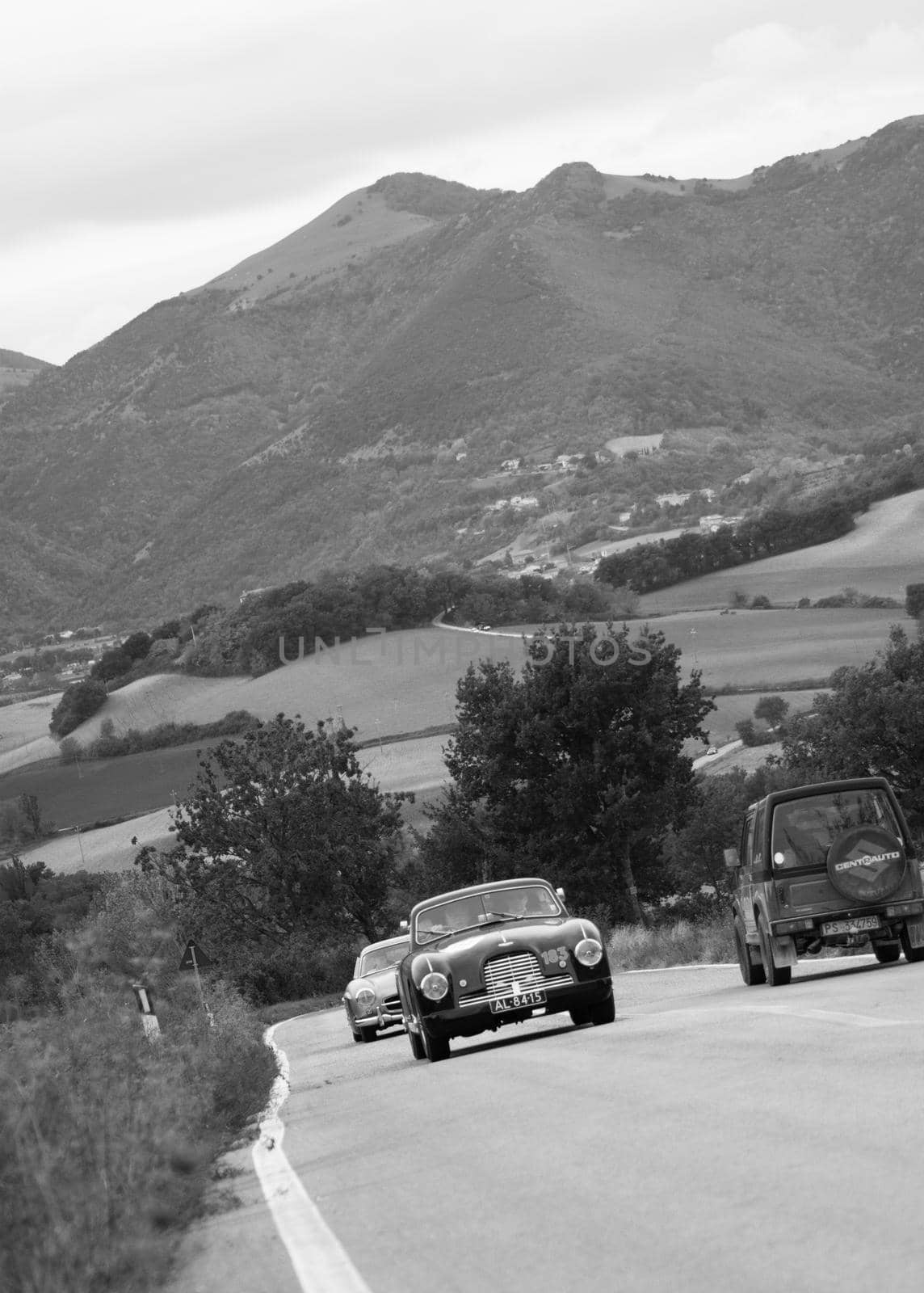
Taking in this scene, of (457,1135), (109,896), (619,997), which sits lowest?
(109,896)

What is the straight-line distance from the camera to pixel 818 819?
17922 millimetres

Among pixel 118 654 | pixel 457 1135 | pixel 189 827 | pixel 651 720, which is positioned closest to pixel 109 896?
pixel 189 827

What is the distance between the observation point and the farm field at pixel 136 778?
8988 cm

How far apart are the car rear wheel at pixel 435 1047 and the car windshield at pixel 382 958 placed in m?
10.4

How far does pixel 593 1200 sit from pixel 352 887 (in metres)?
57.8

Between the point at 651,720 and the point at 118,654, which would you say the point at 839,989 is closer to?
the point at 651,720

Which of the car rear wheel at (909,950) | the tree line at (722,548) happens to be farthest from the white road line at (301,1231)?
the tree line at (722,548)

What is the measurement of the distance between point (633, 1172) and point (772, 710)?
79862mm

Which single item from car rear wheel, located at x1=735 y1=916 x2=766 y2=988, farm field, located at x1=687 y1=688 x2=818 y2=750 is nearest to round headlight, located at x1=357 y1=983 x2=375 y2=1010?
car rear wheel, located at x1=735 y1=916 x2=766 y2=988

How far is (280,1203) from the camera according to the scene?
877 cm

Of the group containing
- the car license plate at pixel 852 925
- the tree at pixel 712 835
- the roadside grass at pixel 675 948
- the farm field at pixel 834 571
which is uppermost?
the farm field at pixel 834 571

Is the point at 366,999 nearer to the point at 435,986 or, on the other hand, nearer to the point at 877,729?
the point at 435,986

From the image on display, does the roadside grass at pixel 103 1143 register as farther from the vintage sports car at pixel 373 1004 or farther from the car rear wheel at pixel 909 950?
the vintage sports car at pixel 373 1004

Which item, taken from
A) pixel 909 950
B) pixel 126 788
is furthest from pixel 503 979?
pixel 126 788
